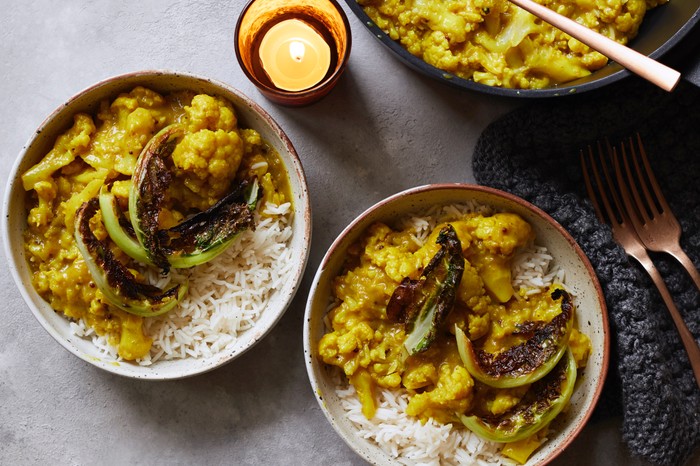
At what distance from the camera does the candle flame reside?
2.88m

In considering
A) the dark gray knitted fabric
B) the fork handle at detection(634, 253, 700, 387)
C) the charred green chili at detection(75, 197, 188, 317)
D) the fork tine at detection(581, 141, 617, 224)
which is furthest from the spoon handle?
the charred green chili at detection(75, 197, 188, 317)

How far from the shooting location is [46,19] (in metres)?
3.02

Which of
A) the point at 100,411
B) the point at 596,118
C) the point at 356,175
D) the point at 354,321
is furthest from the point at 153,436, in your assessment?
the point at 596,118

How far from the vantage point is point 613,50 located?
242 cm

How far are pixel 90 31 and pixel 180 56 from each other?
0.37 meters

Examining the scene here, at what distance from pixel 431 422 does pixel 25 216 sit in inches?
63.4

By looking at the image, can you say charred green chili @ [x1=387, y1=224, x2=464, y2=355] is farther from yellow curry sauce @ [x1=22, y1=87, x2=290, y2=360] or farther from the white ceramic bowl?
yellow curry sauce @ [x1=22, y1=87, x2=290, y2=360]

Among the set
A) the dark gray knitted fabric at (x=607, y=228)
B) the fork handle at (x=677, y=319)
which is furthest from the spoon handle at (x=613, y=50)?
the fork handle at (x=677, y=319)

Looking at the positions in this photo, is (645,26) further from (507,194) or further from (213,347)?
(213,347)

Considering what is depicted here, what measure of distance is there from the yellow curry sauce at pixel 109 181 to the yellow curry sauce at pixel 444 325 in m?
0.49

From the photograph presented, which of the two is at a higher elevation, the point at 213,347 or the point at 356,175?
the point at 356,175

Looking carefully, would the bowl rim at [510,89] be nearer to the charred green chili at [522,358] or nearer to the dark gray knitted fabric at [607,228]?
the dark gray knitted fabric at [607,228]

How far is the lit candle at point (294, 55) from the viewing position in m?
2.89

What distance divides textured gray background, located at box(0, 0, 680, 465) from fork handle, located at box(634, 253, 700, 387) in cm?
75
